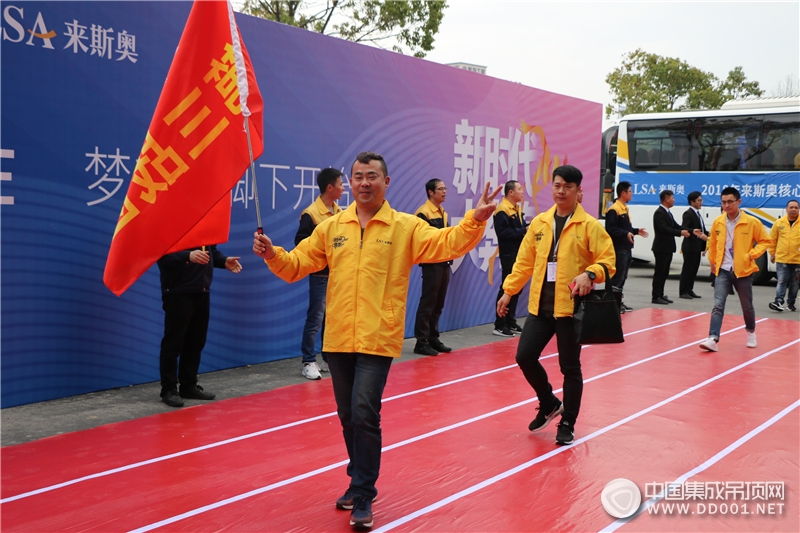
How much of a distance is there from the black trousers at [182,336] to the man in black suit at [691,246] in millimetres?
11462

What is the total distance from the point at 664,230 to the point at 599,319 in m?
10.2

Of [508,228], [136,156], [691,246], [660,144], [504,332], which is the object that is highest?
[660,144]

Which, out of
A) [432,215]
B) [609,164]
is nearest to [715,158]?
[609,164]

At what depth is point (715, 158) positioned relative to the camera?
19703 millimetres

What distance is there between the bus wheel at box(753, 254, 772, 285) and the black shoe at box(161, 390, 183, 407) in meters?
15.7

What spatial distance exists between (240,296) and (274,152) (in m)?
1.55

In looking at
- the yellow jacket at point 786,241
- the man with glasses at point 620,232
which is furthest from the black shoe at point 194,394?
the yellow jacket at point 786,241

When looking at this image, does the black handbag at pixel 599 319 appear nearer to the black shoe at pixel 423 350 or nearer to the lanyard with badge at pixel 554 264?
the lanyard with badge at pixel 554 264

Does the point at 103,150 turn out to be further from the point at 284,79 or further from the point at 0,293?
the point at 284,79

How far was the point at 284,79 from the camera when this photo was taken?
861 cm

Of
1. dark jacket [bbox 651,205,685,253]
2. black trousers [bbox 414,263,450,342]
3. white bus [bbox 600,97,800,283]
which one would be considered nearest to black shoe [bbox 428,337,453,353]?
black trousers [bbox 414,263,450,342]

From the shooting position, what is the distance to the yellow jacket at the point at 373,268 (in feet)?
14.6

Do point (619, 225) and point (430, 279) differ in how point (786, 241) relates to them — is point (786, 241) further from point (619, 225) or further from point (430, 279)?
point (430, 279)

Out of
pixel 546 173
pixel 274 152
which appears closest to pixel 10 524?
pixel 274 152
